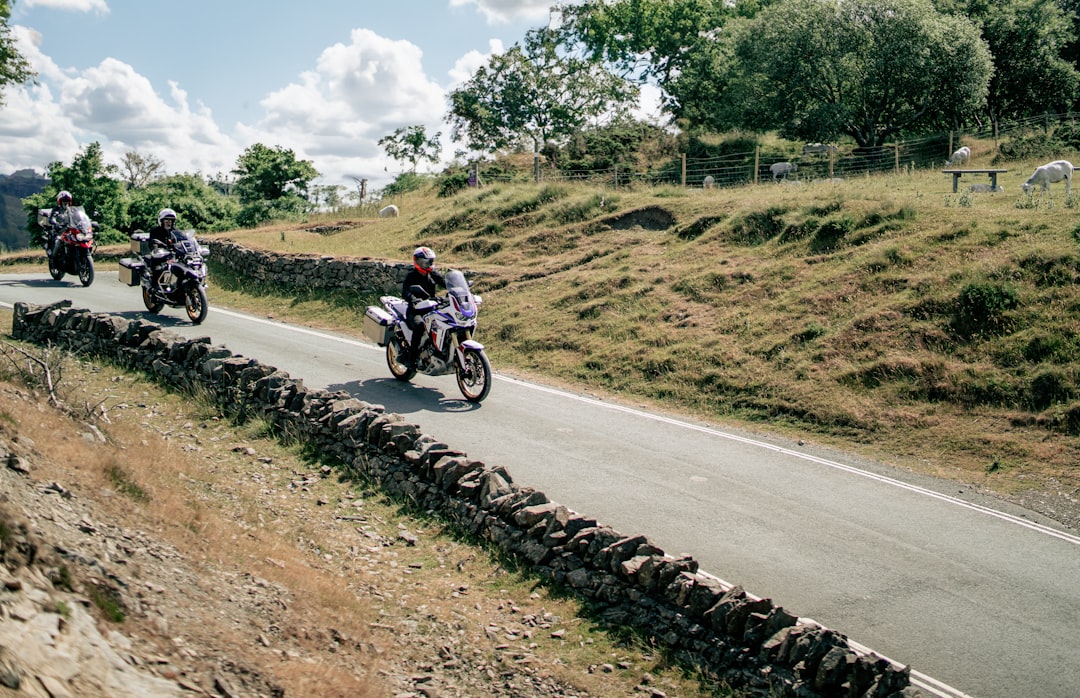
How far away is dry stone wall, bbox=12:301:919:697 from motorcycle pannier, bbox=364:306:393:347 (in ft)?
7.36

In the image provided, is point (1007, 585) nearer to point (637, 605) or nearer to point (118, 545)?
point (637, 605)

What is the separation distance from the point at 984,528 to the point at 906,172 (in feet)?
77.3

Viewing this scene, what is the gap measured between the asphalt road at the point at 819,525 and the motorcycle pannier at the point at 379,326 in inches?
30.3

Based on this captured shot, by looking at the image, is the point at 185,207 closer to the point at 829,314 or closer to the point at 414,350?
the point at 414,350

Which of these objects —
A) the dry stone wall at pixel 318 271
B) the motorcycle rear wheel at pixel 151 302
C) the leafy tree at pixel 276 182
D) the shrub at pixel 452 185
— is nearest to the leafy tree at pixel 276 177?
the leafy tree at pixel 276 182

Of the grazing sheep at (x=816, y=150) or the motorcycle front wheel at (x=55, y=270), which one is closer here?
the motorcycle front wheel at (x=55, y=270)

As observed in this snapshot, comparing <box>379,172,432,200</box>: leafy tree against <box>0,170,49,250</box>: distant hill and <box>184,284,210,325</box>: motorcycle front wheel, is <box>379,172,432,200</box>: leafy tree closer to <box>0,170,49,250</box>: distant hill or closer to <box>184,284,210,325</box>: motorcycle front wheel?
<box>184,284,210,325</box>: motorcycle front wheel

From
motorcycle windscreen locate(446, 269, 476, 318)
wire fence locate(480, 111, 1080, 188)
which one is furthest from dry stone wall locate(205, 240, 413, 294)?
wire fence locate(480, 111, 1080, 188)

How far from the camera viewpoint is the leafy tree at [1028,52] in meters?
42.3

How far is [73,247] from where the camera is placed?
2359 cm

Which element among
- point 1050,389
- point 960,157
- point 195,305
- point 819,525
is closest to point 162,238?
point 195,305

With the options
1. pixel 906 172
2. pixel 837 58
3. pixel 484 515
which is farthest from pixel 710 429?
pixel 837 58

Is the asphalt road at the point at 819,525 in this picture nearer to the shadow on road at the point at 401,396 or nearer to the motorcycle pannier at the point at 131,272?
the shadow on road at the point at 401,396

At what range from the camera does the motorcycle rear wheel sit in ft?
64.5
